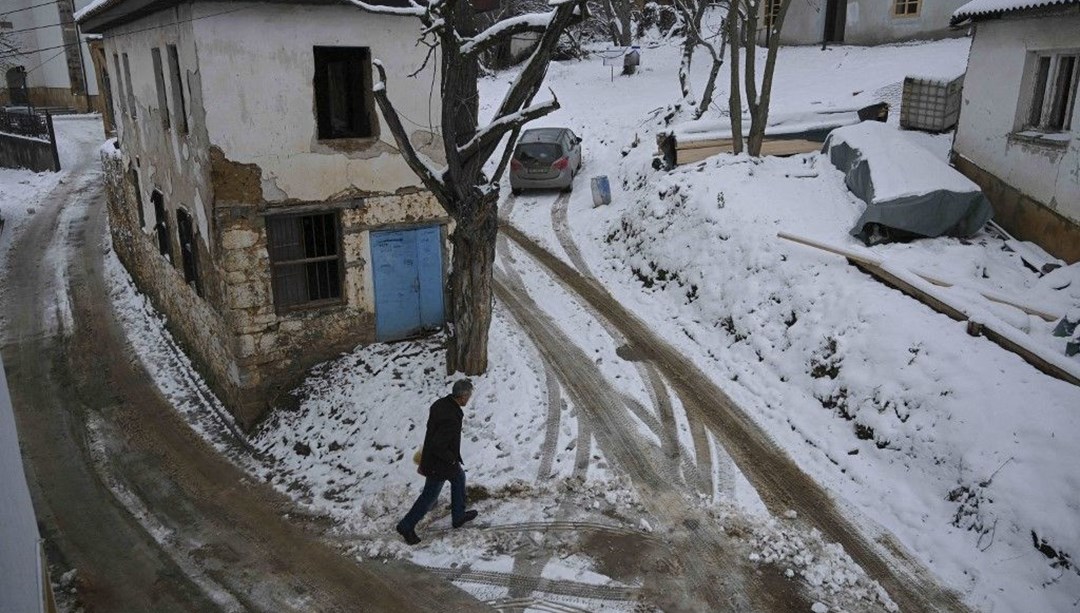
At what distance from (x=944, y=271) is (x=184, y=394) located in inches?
482

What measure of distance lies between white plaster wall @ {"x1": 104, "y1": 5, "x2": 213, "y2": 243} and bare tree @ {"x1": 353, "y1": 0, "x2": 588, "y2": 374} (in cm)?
308

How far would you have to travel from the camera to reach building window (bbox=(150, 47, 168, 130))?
12.0m

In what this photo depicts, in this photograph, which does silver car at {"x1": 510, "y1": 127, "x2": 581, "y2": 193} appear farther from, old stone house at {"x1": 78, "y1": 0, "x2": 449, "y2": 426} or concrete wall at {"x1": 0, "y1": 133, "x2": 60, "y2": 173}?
concrete wall at {"x1": 0, "y1": 133, "x2": 60, "y2": 173}

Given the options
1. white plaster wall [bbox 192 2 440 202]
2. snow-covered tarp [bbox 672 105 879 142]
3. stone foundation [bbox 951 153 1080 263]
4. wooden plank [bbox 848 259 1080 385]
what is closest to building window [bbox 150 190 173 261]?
white plaster wall [bbox 192 2 440 202]

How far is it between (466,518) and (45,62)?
47010mm

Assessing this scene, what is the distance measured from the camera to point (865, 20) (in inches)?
1042

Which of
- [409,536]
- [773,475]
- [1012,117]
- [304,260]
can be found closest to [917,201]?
[1012,117]

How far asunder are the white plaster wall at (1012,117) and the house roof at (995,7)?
373 millimetres

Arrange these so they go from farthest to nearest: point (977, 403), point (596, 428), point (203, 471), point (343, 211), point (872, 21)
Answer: point (872, 21), point (343, 211), point (203, 471), point (596, 428), point (977, 403)

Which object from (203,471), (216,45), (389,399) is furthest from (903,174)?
(203,471)

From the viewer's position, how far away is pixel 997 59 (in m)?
12.5

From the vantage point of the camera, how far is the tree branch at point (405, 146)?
8.36 m

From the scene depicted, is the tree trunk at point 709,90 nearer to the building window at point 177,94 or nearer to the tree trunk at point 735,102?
the tree trunk at point 735,102

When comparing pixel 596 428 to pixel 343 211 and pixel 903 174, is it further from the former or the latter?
pixel 903 174
